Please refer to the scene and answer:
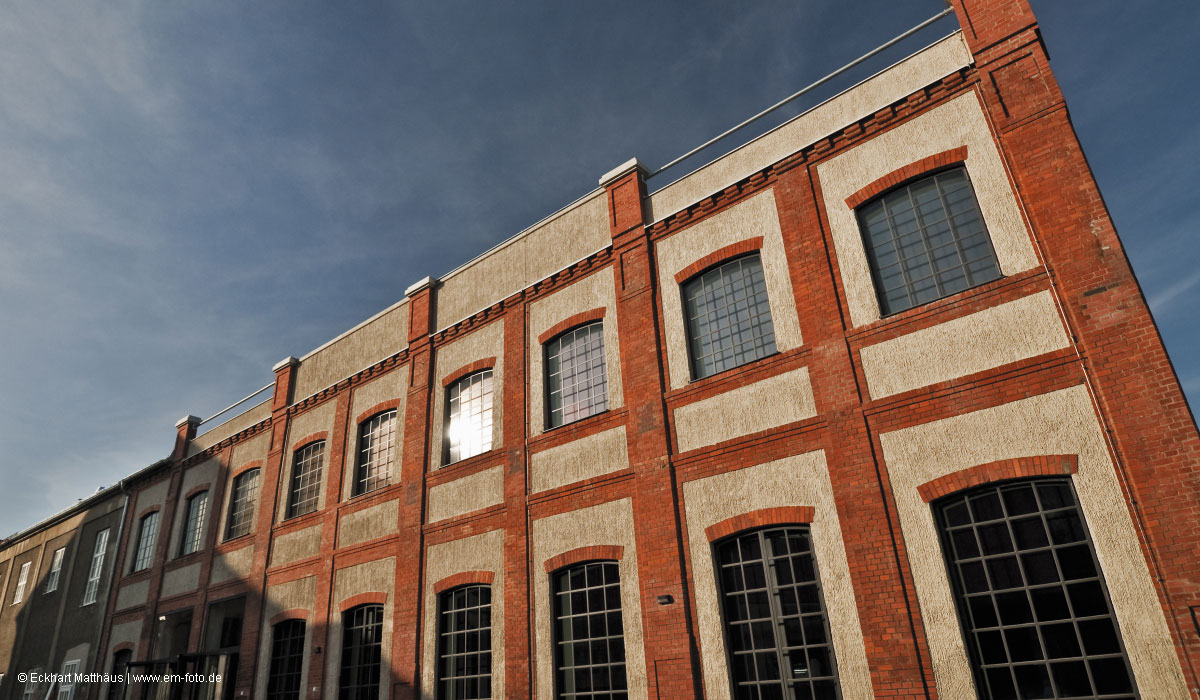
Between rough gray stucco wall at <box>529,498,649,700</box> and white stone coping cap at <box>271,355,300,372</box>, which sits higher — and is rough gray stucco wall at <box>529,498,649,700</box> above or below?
below

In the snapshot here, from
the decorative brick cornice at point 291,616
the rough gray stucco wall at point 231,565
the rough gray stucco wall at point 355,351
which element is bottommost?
the decorative brick cornice at point 291,616

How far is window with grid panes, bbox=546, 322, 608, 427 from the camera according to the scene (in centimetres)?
1173

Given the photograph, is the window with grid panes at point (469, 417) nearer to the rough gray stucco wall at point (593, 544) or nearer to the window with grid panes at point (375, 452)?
the window with grid panes at point (375, 452)

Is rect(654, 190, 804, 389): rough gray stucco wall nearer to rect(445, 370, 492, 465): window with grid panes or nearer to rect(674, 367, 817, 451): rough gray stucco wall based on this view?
rect(674, 367, 817, 451): rough gray stucco wall

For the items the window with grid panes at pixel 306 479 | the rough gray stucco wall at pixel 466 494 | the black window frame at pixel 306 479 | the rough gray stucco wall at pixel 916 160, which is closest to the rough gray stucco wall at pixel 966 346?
the rough gray stucco wall at pixel 916 160

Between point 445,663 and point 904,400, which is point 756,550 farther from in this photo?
point 445,663

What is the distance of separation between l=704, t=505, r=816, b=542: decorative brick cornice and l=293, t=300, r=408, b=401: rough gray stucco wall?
8.55 metres

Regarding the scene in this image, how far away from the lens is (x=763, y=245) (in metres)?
10.3

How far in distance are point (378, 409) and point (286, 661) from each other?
5.50 metres

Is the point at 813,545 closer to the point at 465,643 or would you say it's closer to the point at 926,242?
the point at 926,242

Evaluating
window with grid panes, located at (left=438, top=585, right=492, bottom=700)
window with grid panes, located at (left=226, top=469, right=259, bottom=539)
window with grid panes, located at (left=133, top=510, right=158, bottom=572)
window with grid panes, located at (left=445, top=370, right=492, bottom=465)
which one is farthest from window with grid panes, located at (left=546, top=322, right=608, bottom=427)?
window with grid panes, located at (left=133, top=510, right=158, bottom=572)

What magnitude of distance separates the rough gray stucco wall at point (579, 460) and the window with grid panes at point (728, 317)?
164cm

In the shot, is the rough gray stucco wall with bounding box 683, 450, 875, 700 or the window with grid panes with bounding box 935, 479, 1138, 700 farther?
the rough gray stucco wall with bounding box 683, 450, 875, 700

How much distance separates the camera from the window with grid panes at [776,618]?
27.3 ft
